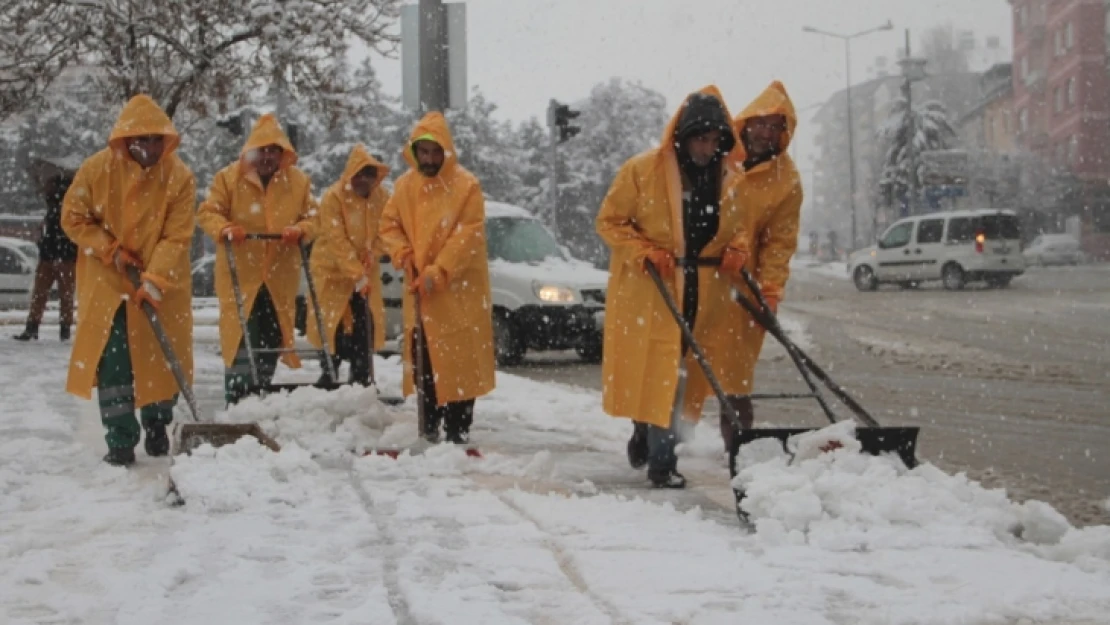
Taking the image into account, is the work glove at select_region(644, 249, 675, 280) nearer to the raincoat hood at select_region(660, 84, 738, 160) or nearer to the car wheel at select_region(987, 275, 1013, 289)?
the raincoat hood at select_region(660, 84, 738, 160)

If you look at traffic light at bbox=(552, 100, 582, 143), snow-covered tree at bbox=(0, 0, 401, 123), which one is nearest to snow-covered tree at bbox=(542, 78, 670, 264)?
traffic light at bbox=(552, 100, 582, 143)

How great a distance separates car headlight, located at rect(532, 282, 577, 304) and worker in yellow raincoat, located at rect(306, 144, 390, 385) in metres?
3.54

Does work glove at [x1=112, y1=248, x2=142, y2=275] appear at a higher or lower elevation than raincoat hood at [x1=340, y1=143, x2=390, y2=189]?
lower

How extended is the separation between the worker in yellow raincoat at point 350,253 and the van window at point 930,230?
22.9 m

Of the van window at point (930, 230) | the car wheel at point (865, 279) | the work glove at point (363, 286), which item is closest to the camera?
the work glove at point (363, 286)

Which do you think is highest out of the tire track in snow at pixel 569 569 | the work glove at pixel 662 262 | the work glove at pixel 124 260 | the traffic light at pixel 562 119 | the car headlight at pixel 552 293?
the traffic light at pixel 562 119

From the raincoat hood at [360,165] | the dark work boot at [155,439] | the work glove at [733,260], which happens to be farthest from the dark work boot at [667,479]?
the raincoat hood at [360,165]

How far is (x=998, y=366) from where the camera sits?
42.1 feet

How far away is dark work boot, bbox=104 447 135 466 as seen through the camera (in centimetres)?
674

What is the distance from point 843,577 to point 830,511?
61 cm

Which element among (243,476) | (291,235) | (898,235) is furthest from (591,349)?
(898,235)

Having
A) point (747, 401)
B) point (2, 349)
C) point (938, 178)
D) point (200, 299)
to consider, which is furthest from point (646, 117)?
point (747, 401)

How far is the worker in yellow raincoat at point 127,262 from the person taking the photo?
22.3 ft

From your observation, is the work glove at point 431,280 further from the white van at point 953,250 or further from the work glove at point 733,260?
the white van at point 953,250
